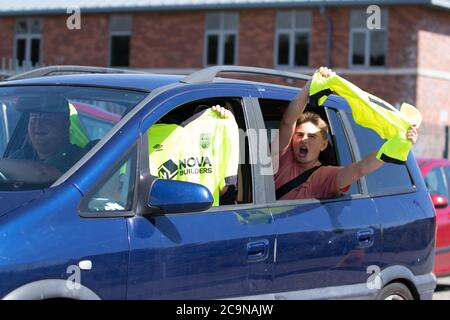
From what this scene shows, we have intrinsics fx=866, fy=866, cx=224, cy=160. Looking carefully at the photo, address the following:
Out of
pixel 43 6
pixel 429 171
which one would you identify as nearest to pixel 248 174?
pixel 429 171

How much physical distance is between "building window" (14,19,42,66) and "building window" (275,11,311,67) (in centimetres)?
1034

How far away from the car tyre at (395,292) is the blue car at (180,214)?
0.01 metres

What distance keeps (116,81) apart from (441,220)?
593cm

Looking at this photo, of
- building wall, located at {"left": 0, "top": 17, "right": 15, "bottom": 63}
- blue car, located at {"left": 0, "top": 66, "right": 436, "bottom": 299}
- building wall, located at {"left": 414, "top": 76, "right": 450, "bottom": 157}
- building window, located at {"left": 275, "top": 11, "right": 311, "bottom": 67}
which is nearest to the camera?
blue car, located at {"left": 0, "top": 66, "right": 436, "bottom": 299}

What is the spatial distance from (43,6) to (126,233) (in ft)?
104

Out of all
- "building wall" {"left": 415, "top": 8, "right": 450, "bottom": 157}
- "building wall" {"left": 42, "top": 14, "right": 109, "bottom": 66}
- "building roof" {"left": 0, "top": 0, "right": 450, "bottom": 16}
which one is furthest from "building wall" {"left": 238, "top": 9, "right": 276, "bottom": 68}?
"building wall" {"left": 42, "top": 14, "right": 109, "bottom": 66}

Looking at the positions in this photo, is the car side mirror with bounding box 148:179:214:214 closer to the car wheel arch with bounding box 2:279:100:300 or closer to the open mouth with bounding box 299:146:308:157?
the car wheel arch with bounding box 2:279:100:300

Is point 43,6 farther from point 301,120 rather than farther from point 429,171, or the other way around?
point 301,120

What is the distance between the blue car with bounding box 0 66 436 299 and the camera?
3801 mm

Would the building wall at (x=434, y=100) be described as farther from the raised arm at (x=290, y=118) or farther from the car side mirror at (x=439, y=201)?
the raised arm at (x=290, y=118)

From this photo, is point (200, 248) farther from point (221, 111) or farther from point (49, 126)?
point (49, 126)

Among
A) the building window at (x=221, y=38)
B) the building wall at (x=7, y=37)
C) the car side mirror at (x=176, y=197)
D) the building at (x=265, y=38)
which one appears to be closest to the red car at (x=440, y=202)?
the car side mirror at (x=176, y=197)

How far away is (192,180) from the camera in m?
4.57

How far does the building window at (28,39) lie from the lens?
35.5 metres
